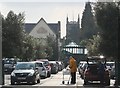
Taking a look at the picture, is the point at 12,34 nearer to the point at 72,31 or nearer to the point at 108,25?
the point at 108,25

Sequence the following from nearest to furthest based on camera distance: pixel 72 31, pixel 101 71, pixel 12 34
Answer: pixel 101 71 → pixel 12 34 → pixel 72 31

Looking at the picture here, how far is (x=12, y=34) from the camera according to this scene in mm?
30438

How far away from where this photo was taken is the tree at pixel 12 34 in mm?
29141

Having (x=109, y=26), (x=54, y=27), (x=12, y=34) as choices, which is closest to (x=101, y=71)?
(x=109, y=26)

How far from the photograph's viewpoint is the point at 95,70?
3098cm

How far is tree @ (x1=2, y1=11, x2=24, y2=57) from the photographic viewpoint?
2914 centimetres

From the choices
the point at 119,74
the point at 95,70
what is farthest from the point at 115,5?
the point at 95,70

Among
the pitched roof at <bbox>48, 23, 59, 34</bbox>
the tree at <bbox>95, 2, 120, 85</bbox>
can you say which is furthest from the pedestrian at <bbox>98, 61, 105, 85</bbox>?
the pitched roof at <bbox>48, 23, 59, 34</bbox>

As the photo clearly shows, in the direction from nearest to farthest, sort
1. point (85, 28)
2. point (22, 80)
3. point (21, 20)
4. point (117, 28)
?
point (117, 28) < point (22, 80) < point (21, 20) < point (85, 28)

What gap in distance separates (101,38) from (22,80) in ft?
20.7

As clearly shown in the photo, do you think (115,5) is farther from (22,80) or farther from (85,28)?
(85,28)

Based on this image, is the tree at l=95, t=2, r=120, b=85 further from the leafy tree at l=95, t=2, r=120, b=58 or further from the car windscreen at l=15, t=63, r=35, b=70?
the car windscreen at l=15, t=63, r=35, b=70

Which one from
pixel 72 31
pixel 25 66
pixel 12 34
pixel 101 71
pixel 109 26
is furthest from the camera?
pixel 72 31

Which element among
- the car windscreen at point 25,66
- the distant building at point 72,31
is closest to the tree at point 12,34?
the car windscreen at point 25,66
